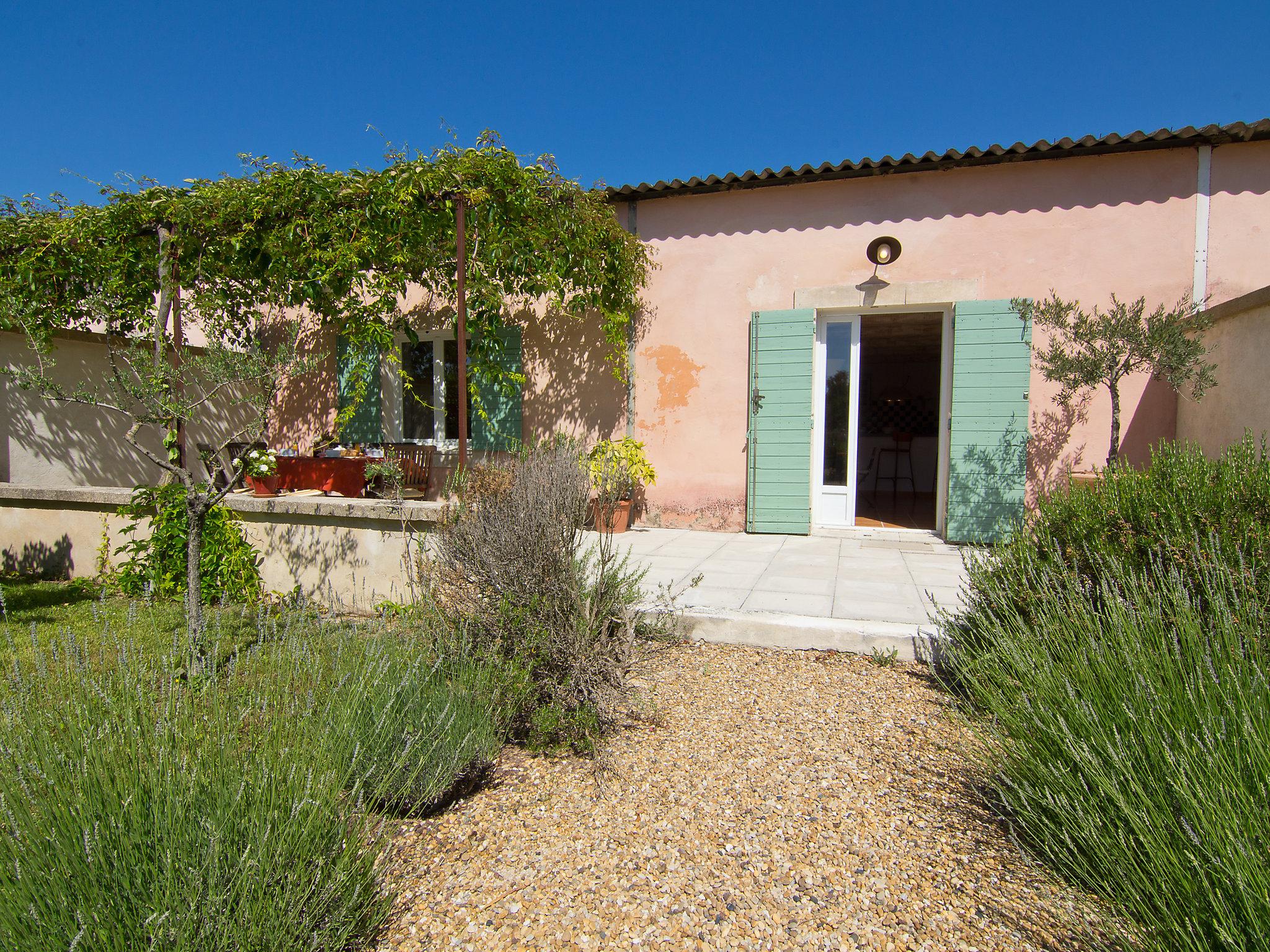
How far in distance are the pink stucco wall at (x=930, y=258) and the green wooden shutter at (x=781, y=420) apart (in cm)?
18

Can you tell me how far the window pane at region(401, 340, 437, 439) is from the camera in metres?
7.48

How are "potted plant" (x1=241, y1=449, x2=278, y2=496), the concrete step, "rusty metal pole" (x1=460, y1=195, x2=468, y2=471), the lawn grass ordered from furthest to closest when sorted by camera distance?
"potted plant" (x1=241, y1=449, x2=278, y2=496) → "rusty metal pole" (x1=460, y1=195, x2=468, y2=471) → the concrete step → the lawn grass

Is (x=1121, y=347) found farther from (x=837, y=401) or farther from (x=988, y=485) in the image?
(x=837, y=401)

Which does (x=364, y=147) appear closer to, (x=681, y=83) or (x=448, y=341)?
(x=448, y=341)

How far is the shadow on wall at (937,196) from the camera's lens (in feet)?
17.2

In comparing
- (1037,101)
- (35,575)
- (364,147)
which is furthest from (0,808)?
(1037,101)

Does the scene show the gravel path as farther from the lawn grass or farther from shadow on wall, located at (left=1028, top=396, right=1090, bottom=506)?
shadow on wall, located at (left=1028, top=396, right=1090, bottom=506)

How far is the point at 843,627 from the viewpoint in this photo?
3.26 metres

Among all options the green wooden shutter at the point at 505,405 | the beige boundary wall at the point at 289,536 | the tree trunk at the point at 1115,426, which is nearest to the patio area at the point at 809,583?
the tree trunk at the point at 1115,426

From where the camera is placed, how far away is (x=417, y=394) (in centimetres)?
751

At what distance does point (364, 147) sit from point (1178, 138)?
242 inches

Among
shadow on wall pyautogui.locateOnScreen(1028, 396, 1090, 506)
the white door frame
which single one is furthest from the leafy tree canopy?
shadow on wall pyautogui.locateOnScreen(1028, 396, 1090, 506)

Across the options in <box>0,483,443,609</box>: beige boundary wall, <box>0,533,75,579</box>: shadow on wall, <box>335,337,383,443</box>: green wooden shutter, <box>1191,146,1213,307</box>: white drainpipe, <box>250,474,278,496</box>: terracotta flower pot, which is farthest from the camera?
<box>335,337,383,443</box>: green wooden shutter

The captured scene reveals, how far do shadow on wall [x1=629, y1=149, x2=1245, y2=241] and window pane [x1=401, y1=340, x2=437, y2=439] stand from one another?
2.92 m
